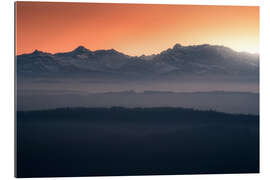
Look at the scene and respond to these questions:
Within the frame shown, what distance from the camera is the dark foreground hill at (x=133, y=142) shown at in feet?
31.3

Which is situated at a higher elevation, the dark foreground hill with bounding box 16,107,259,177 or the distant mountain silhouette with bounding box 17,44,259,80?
the distant mountain silhouette with bounding box 17,44,259,80

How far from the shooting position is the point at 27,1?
9602 millimetres

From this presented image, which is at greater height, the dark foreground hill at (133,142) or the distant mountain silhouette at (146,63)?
the distant mountain silhouette at (146,63)

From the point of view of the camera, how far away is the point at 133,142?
9805mm

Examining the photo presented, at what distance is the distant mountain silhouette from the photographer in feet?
31.6

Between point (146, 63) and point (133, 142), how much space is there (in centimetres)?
150

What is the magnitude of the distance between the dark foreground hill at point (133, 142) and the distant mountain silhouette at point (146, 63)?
0.69 metres

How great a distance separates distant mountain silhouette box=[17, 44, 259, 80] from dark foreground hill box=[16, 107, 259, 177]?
692 mm

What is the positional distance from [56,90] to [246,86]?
Answer: 3.63 meters

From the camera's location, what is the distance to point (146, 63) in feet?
32.4

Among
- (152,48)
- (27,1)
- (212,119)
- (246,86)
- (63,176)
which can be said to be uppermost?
(27,1)

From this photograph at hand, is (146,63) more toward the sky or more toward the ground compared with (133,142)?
more toward the sky
